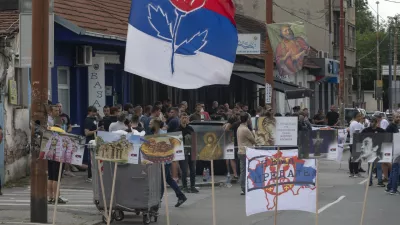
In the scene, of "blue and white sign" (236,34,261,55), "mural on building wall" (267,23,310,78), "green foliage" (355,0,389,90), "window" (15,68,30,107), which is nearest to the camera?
"window" (15,68,30,107)

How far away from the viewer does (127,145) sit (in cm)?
1155

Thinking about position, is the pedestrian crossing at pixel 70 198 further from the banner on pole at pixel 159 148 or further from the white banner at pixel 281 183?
the white banner at pixel 281 183

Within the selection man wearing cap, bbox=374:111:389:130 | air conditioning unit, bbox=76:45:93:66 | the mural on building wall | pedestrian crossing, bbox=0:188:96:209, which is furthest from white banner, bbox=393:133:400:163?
air conditioning unit, bbox=76:45:93:66

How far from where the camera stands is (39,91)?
11.7 metres

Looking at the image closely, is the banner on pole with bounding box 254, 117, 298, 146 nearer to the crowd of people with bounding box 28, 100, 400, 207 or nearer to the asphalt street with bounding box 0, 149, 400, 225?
the crowd of people with bounding box 28, 100, 400, 207

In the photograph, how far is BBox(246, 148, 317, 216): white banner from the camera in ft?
36.7

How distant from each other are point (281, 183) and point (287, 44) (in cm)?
1183

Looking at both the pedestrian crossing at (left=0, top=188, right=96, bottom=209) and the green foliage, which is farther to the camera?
the green foliage

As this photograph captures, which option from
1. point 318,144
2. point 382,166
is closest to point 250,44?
point 382,166

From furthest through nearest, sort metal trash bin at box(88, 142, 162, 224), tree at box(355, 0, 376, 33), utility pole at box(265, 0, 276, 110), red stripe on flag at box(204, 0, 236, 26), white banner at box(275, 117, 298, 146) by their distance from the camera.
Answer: tree at box(355, 0, 376, 33)
utility pole at box(265, 0, 276, 110)
white banner at box(275, 117, 298, 146)
metal trash bin at box(88, 142, 162, 224)
red stripe on flag at box(204, 0, 236, 26)

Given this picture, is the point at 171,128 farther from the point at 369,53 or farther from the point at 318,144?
the point at 369,53

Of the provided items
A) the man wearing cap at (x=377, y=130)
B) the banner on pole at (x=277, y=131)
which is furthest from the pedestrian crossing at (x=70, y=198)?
the man wearing cap at (x=377, y=130)

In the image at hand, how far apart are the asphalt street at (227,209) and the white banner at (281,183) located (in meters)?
1.73

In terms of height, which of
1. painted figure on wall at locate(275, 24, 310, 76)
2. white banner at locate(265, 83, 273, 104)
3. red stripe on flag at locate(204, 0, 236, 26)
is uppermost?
painted figure on wall at locate(275, 24, 310, 76)
